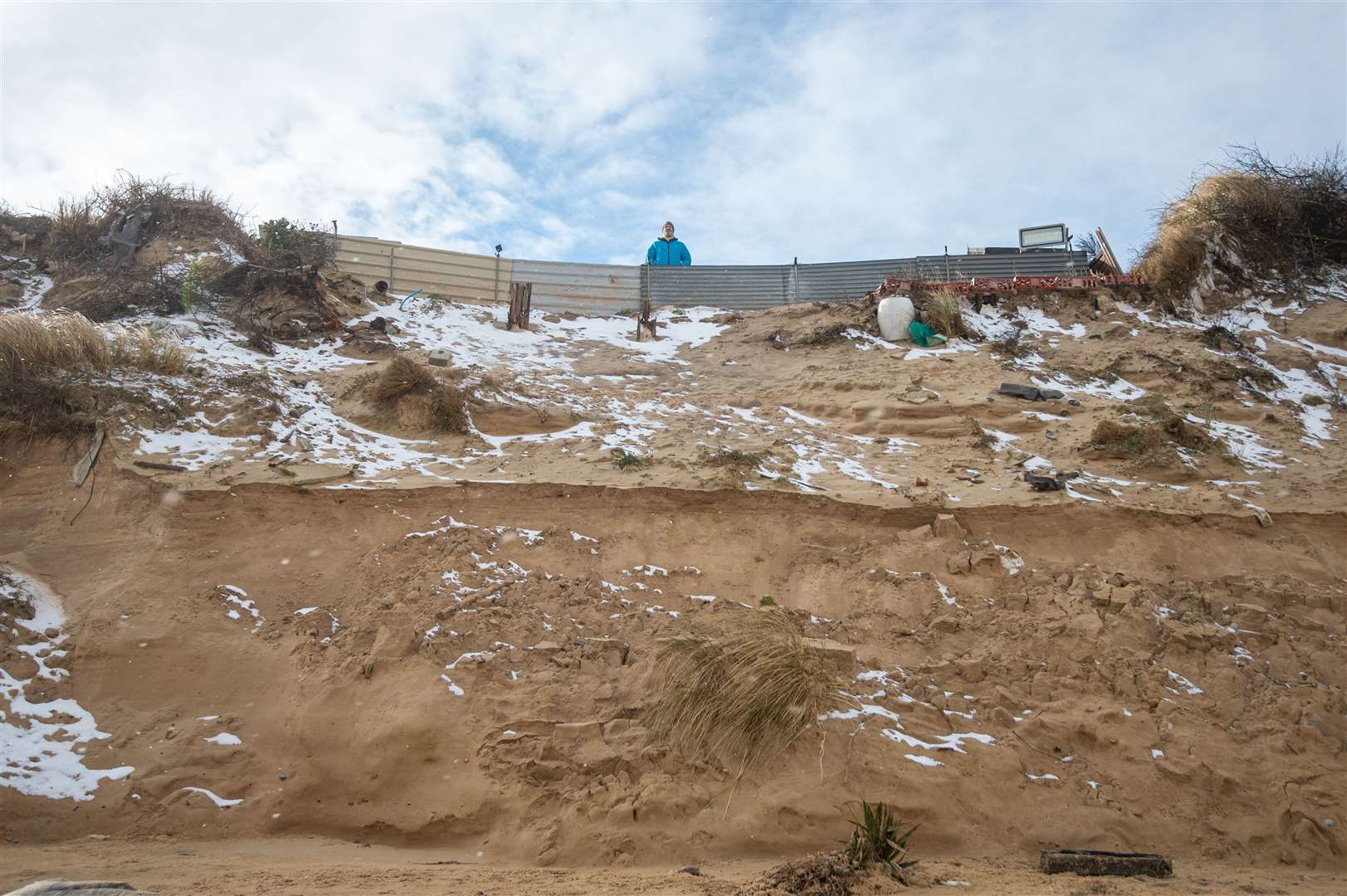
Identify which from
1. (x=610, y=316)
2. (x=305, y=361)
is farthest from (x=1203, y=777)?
(x=610, y=316)

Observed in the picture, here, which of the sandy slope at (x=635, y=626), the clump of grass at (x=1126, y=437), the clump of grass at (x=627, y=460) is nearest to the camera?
the sandy slope at (x=635, y=626)

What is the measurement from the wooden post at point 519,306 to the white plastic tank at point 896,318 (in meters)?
4.85

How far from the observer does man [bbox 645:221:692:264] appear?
13227 mm

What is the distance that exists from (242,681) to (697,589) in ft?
9.89

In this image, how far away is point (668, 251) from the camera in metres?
13.3

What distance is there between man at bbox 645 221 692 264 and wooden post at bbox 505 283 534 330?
8.68ft

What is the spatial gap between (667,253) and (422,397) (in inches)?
264

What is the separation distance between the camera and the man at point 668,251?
1323 cm

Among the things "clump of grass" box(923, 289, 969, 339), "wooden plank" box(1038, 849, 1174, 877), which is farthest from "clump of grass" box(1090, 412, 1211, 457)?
"wooden plank" box(1038, 849, 1174, 877)

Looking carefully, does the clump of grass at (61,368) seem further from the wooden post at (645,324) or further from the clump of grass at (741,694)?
the wooden post at (645,324)

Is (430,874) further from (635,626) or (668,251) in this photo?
(668,251)

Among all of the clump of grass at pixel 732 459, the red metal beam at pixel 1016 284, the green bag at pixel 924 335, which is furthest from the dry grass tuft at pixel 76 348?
the red metal beam at pixel 1016 284

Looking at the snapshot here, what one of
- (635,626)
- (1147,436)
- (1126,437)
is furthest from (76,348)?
(1147,436)

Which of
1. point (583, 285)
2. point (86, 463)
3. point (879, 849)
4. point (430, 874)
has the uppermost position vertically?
point (583, 285)
